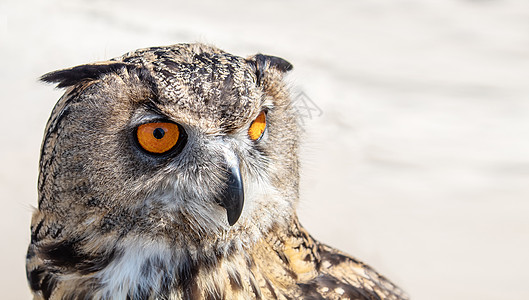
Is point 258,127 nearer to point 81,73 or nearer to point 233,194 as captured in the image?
point 233,194

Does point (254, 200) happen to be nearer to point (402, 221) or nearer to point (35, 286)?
point (35, 286)

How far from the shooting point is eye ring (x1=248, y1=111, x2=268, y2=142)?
52.3 inches

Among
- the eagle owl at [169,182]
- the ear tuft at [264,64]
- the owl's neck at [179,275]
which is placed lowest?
the owl's neck at [179,275]

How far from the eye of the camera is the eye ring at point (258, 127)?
1328 millimetres

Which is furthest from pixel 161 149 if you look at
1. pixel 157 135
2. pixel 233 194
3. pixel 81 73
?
pixel 81 73

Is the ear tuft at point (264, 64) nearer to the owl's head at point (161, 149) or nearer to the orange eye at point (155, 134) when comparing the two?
the owl's head at point (161, 149)

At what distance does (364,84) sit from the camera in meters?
4.27

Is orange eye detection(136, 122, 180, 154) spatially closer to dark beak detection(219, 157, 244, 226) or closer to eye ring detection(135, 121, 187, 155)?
eye ring detection(135, 121, 187, 155)

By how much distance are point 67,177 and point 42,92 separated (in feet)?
8.61

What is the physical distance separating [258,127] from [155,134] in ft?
0.88

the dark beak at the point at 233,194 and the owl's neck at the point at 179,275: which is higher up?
the dark beak at the point at 233,194

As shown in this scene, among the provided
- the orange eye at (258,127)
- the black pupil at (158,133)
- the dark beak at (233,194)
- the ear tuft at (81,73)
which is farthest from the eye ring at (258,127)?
the ear tuft at (81,73)

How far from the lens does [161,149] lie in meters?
1.21

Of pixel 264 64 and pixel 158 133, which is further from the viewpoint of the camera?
pixel 264 64
